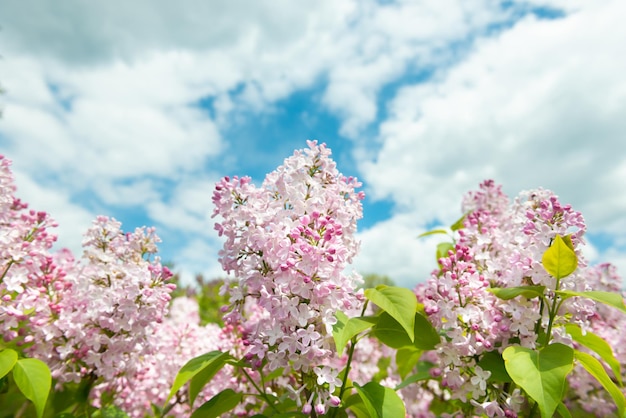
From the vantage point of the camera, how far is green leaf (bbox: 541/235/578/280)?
1918 millimetres

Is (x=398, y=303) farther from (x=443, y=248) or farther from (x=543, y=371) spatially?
(x=443, y=248)

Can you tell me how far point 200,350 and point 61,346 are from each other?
112cm

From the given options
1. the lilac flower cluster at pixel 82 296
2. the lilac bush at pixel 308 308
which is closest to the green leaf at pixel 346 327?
the lilac bush at pixel 308 308

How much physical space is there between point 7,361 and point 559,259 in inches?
97.0

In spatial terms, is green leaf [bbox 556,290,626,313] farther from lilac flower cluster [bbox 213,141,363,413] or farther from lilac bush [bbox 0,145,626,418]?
lilac flower cluster [bbox 213,141,363,413]

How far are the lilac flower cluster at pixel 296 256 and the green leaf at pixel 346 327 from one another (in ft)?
0.14

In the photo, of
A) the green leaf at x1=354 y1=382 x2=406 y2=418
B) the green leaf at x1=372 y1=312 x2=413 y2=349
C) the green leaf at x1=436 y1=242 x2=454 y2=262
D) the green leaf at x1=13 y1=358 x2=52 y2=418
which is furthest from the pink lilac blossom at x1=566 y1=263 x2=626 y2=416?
the green leaf at x1=13 y1=358 x2=52 y2=418

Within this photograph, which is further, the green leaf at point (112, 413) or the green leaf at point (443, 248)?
the green leaf at point (443, 248)

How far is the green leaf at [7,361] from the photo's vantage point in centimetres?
190

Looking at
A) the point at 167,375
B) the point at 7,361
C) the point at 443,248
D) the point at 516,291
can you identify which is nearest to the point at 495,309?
the point at 516,291

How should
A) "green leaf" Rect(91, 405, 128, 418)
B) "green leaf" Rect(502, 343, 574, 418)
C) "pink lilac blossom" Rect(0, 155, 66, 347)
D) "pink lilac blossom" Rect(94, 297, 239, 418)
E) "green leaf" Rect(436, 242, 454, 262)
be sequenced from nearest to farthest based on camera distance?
"green leaf" Rect(502, 343, 574, 418) < "pink lilac blossom" Rect(0, 155, 66, 347) < "green leaf" Rect(91, 405, 128, 418) < "pink lilac blossom" Rect(94, 297, 239, 418) < "green leaf" Rect(436, 242, 454, 262)

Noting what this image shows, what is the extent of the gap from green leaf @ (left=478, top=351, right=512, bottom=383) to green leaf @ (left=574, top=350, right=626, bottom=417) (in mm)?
327

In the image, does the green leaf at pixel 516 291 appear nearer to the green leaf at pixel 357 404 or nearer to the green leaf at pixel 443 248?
the green leaf at pixel 357 404

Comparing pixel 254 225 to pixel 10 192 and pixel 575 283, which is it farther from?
pixel 10 192
